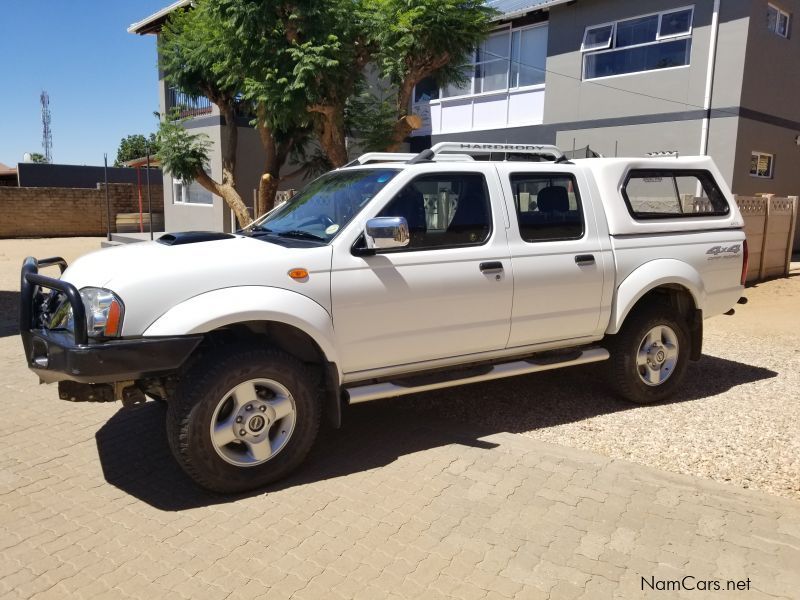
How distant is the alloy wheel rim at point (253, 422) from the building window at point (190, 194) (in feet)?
54.4

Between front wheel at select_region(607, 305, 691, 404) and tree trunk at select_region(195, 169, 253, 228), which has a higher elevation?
tree trunk at select_region(195, 169, 253, 228)

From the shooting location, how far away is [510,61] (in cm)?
1889

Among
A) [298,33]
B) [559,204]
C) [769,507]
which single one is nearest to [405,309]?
[559,204]

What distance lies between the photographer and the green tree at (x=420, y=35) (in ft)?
33.5

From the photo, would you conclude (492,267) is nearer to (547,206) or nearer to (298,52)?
(547,206)

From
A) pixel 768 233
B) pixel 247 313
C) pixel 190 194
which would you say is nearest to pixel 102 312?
pixel 247 313

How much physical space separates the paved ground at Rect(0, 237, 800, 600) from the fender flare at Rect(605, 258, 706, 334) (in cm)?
126

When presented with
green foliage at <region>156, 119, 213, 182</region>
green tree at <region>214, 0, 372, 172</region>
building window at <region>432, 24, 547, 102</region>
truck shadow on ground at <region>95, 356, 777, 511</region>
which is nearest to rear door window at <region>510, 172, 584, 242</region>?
truck shadow on ground at <region>95, 356, 777, 511</region>

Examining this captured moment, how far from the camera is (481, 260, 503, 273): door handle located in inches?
186

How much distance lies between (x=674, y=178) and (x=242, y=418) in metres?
4.21

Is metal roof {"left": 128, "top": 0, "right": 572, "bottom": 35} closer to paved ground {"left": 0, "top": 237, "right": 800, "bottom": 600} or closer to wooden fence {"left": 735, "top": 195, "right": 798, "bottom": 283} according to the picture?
wooden fence {"left": 735, "top": 195, "right": 798, "bottom": 283}

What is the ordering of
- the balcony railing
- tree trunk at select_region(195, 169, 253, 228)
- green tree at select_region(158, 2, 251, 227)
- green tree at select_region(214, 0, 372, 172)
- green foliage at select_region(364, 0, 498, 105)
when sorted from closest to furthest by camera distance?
green tree at select_region(214, 0, 372, 172), green foliage at select_region(364, 0, 498, 105), green tree at select_region(158, 2, 251, 227), tree trunk at select_region(195, 169, 253, 228), the balcony railing

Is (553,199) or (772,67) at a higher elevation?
(772,67)

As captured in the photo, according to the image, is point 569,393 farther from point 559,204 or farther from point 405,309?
point 405,309
